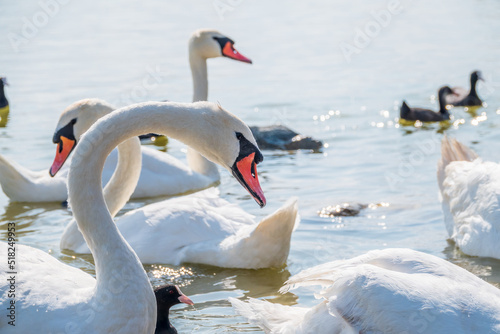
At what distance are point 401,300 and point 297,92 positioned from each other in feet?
38.4

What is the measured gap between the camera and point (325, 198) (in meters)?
9.23

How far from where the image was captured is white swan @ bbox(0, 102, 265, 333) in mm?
4215

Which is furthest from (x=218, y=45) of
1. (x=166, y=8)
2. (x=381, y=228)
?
(x=166, y=8)

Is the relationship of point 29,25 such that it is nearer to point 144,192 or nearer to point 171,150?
point 171,150

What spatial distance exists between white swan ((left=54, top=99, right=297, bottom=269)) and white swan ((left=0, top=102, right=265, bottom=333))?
2.23m

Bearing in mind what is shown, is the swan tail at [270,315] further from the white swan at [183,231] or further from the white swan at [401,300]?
the white swan at [183,231]

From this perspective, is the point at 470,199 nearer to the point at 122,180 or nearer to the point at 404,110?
the point at 122,180

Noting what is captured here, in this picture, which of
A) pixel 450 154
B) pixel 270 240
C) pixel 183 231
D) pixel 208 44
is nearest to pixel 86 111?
pixel 183 231

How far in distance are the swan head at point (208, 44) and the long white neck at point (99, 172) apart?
6.52m

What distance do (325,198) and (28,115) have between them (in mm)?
7082

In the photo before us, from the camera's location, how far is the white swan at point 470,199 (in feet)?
22.8

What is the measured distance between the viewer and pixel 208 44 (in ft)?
35.3

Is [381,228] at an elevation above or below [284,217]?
below

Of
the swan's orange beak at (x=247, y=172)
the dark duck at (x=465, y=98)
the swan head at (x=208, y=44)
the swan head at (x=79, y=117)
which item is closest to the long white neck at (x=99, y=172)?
the swan's orange beak at (x=247, y=172)
